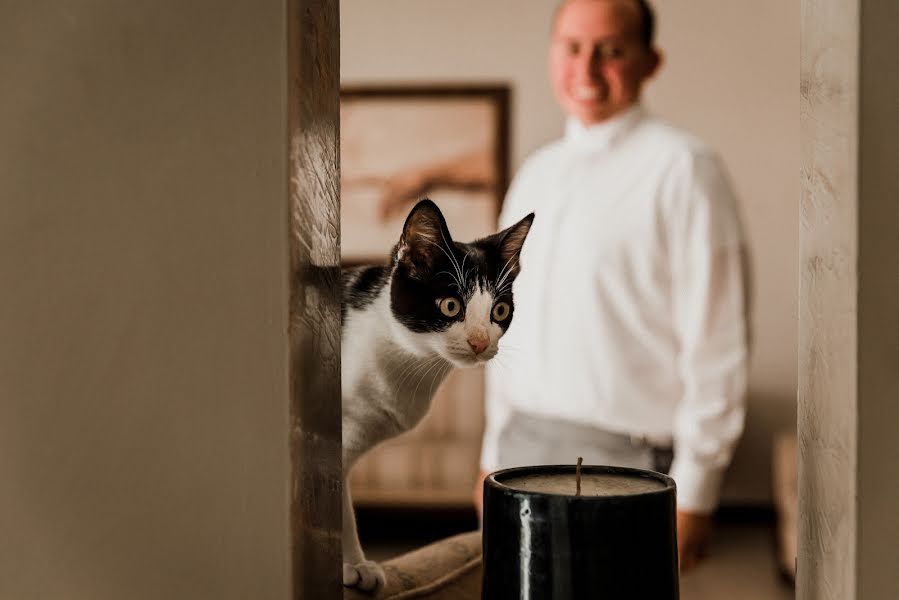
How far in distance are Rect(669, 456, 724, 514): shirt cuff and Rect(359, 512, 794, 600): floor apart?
153cm

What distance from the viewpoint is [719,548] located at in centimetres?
368

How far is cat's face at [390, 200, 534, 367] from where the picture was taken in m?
0.53

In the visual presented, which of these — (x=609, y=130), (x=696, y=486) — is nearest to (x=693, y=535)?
(x=696, y=486)

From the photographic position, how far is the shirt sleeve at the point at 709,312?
66.9 inches

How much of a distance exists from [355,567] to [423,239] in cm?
24

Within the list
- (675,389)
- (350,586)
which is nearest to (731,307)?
(675,389)

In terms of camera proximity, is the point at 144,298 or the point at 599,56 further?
the point at 599,56

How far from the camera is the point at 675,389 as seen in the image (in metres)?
1.79

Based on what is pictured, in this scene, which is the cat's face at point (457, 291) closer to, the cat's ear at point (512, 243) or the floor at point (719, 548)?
the cat's ear at point (512, 243)

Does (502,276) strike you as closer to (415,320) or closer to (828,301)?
(415,320)

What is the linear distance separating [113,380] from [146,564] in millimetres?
98

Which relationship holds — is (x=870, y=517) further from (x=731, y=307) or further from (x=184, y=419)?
(x=731, y=307)

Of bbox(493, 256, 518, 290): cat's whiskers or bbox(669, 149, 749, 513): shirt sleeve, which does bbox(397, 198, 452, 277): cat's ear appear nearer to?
bbox(493, 256, 518, 290): cat's whiskers

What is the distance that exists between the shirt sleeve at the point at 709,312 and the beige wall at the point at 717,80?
7.94ft
